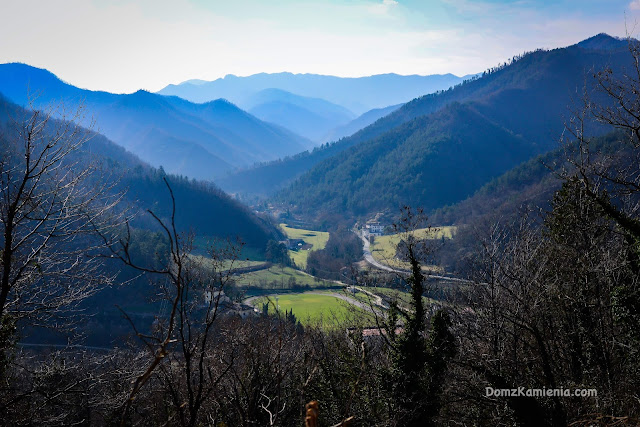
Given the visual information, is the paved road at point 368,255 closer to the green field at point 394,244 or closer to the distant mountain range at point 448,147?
the green field at point 394,244

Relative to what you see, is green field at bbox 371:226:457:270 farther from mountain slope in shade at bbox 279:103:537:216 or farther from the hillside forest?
Answer: mountain slope in shade at bbox 279:103:537:216

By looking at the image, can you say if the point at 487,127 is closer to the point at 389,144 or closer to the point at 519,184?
the point at 389,144

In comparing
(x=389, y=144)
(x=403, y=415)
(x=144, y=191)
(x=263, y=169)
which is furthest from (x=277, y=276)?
(x=263, y=169)

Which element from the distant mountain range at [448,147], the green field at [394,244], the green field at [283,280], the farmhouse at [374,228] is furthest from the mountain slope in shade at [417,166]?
the green field at [283,280]

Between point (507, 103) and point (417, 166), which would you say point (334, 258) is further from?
point (507, 103)

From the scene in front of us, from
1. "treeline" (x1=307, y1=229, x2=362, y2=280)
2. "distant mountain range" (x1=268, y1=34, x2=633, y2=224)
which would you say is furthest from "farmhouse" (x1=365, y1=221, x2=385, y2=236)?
"distant mountain range" (x1=268, y1=34, x2=633, y2=224)

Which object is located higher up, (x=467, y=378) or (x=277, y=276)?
(x=467, y=378)
